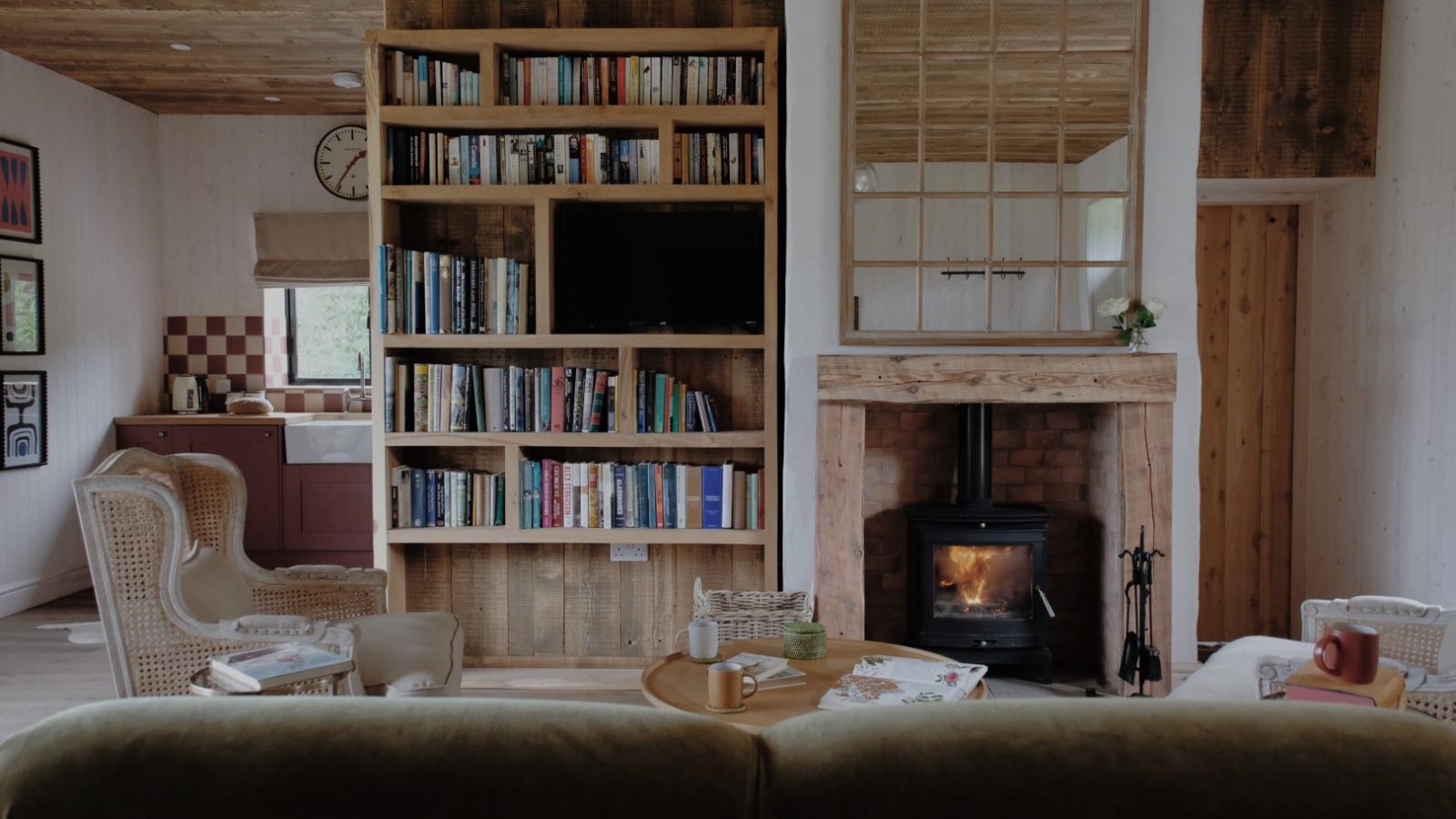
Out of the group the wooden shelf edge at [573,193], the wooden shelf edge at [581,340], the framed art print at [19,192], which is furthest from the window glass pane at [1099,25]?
the framed art print at [19,192]

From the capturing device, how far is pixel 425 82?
3730 millimetres

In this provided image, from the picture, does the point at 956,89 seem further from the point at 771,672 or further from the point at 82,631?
the point at 82,631

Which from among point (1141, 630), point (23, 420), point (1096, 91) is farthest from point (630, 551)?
point (23, 420)

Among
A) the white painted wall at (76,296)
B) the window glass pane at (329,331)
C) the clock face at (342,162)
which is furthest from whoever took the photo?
the window glass pane at (329,331)

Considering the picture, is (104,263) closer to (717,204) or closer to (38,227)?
(38,227)

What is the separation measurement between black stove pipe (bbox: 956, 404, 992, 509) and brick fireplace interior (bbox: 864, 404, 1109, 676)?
0.19 meters

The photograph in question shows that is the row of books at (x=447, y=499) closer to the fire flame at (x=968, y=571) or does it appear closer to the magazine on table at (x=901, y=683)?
the fire flame at (x=968, y=571)

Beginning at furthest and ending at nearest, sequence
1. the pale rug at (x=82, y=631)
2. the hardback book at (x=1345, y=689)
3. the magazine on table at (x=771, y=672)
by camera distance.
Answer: the pale rug at (x=82, y=631), the magazine on table at (x=771, y=672), the hardback book at (x=1345, y=689)

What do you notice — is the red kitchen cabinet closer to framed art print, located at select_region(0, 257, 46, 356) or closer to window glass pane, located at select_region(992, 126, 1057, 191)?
framed art print, located at select_region(0, 257, 46, 356)

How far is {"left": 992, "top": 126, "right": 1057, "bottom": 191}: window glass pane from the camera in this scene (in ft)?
11.4

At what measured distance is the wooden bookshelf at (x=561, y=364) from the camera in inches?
144

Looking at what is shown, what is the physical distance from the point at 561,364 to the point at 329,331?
8.94ft

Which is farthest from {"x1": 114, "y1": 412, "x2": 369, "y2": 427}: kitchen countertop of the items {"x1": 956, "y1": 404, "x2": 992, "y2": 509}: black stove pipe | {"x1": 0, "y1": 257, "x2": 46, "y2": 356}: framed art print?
{"x1": 956, "y1": 404, "x2": 992, "y2": 509}: black stove pipe

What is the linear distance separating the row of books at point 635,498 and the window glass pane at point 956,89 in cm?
149
